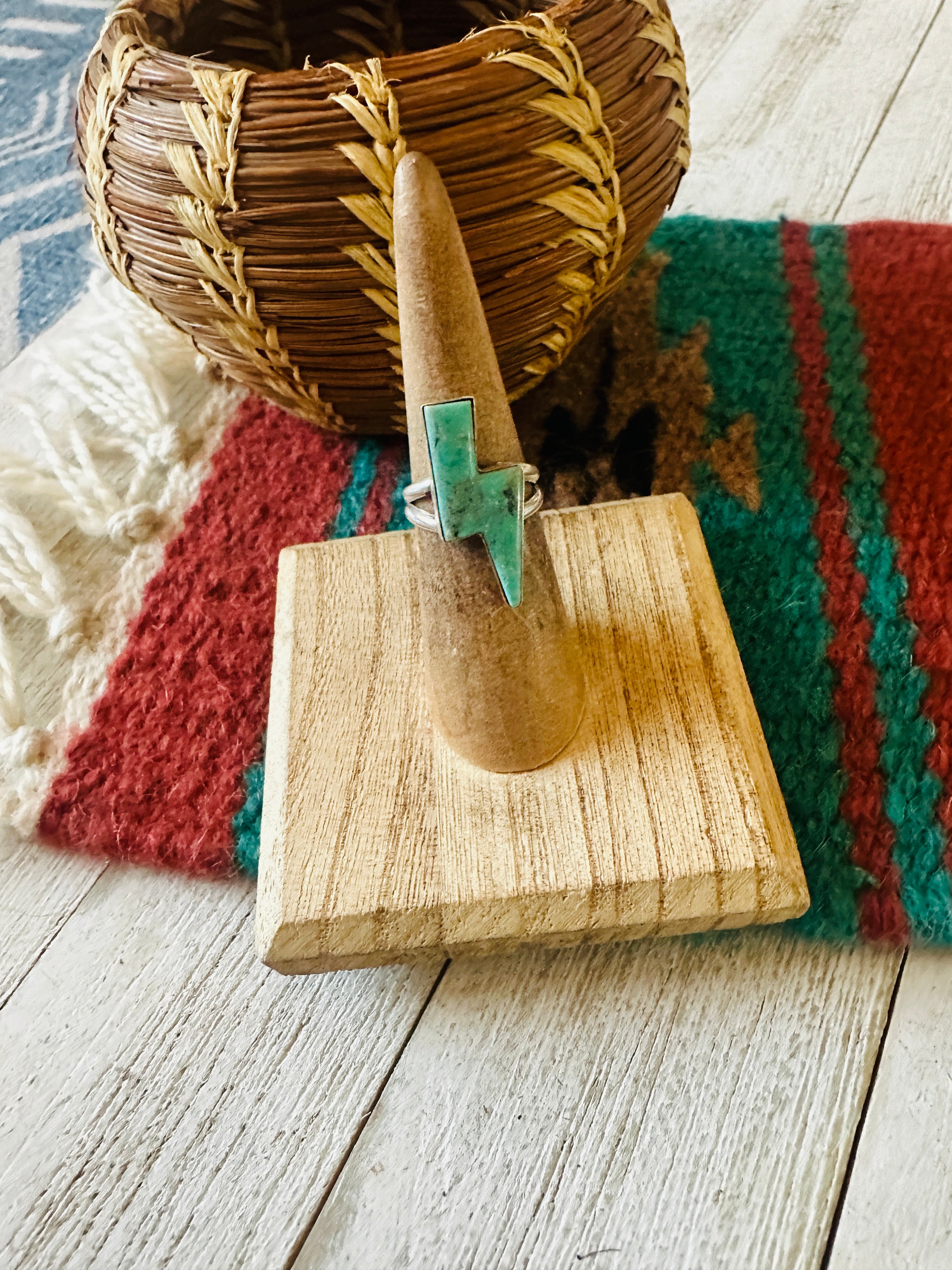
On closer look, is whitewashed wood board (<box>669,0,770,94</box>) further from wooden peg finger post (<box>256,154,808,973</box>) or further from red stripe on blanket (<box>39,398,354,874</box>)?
wooden peg finger post (<box>256,154,808,973</box>)

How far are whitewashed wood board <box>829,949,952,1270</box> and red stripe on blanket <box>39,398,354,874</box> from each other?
0.26 meters

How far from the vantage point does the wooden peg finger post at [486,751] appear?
325mm

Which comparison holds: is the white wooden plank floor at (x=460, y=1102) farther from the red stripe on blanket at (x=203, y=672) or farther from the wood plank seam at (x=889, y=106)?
the wood plank seam at (x=889, y=106)

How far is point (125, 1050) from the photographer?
38 cm

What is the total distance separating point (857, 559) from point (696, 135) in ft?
1.56

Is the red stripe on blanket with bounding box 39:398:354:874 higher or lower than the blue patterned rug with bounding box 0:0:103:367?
lower

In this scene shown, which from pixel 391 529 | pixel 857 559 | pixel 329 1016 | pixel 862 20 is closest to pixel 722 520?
pixel 857 559

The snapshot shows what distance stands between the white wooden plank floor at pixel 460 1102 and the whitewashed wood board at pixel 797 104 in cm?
56

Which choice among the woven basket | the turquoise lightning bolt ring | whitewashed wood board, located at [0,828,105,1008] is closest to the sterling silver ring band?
the turquoise lightning bolt ring

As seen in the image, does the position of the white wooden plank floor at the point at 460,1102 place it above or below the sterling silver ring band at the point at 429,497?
below

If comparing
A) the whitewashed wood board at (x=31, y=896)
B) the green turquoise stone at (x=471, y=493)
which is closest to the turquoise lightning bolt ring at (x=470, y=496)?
the green turquoise stone at (x=471, y=493)

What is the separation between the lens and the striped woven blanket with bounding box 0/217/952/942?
42 cm

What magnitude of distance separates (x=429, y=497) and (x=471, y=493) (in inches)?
1.0

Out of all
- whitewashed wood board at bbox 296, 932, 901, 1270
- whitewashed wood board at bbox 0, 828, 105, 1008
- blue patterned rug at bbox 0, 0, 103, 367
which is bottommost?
whitewashed wood board at bbox 296, 932, 901, 1270
